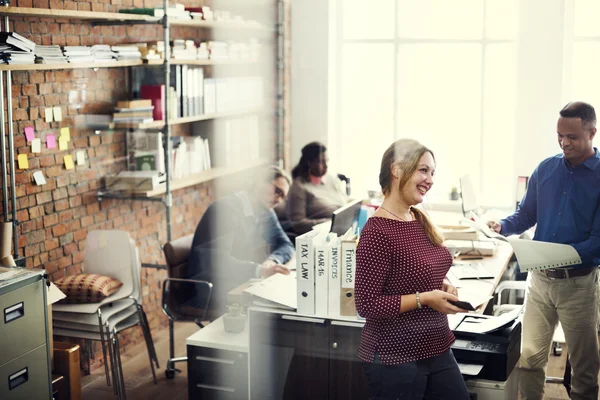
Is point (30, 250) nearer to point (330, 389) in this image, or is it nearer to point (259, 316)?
point (259, 316)

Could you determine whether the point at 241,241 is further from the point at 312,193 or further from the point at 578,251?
the point at 578,251

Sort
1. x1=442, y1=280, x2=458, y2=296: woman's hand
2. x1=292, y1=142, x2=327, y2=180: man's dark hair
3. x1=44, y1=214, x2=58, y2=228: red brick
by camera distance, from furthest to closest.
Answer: x1=292, y1=142, x2=327, y2=180: man's dark hair, x1=44, y1=214, x2=58, y2=228: red brick, x1=442, y1=280, x2=458, y2=296: woman's hand

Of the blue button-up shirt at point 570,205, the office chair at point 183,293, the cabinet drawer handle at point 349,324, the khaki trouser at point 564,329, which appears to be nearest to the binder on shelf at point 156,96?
the office chair at point 183,293

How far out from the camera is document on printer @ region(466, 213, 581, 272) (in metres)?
3.10

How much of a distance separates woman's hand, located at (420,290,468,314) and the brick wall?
215 centimetres

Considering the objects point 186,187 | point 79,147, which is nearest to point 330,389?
point 79,147

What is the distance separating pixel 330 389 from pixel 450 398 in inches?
26.4

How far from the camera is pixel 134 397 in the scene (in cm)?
381

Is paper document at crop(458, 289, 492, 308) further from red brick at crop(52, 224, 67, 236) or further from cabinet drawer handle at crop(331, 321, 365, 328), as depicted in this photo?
red brick at crop(52, 224, 67, 236)

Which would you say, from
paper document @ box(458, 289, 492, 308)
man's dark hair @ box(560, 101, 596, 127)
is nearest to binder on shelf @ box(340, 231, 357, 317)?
paper document @ box(458, 289, 492, 308)

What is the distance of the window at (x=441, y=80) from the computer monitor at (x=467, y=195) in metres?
0.73

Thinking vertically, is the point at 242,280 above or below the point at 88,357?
above

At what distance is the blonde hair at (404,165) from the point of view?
2.35 meters

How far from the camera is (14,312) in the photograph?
297cm
